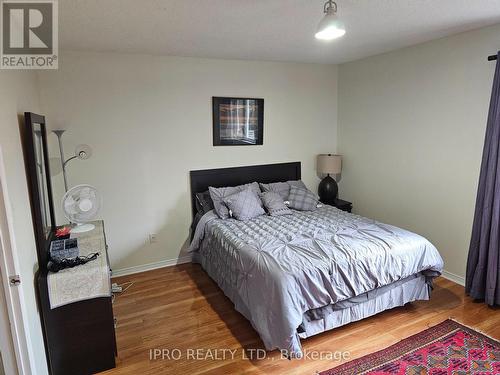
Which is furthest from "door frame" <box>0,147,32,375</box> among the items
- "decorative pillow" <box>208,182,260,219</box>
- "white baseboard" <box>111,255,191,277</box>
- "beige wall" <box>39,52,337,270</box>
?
"decorative pillow" <box>208,182,260,219</box>

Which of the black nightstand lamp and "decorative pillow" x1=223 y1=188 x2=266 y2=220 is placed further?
the black nightstand lamp

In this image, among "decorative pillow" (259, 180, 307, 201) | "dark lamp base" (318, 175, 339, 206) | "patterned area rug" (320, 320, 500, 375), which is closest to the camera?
"patterned area rug" (320, 320, 500, 375)

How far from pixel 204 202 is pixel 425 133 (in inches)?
100

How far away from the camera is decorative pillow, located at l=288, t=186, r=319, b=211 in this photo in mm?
3842

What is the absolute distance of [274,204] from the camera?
147 inches

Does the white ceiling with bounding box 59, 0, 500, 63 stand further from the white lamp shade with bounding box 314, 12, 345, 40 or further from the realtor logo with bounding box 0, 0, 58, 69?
the white lamp shade with bounding box 314, 12, 345, 40

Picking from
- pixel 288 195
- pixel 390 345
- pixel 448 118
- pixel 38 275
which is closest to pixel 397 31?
pixel 448 118

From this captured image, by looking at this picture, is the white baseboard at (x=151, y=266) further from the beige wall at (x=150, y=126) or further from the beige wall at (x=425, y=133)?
the beige wall at (x=425, y=133)

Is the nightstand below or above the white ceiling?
below

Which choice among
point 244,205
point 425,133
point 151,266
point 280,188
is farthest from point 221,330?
point 425,133

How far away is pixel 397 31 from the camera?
2797mm

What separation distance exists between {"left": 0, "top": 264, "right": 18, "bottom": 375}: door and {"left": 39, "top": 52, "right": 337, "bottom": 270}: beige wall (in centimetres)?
182

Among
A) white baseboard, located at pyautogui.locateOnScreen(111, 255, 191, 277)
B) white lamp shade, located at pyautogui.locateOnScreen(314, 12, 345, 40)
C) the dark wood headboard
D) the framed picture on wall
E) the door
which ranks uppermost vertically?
white lamp shade, located at pyautogui.locateOnScreen(314, 12, 345, 40)

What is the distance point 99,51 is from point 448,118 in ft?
11.6
